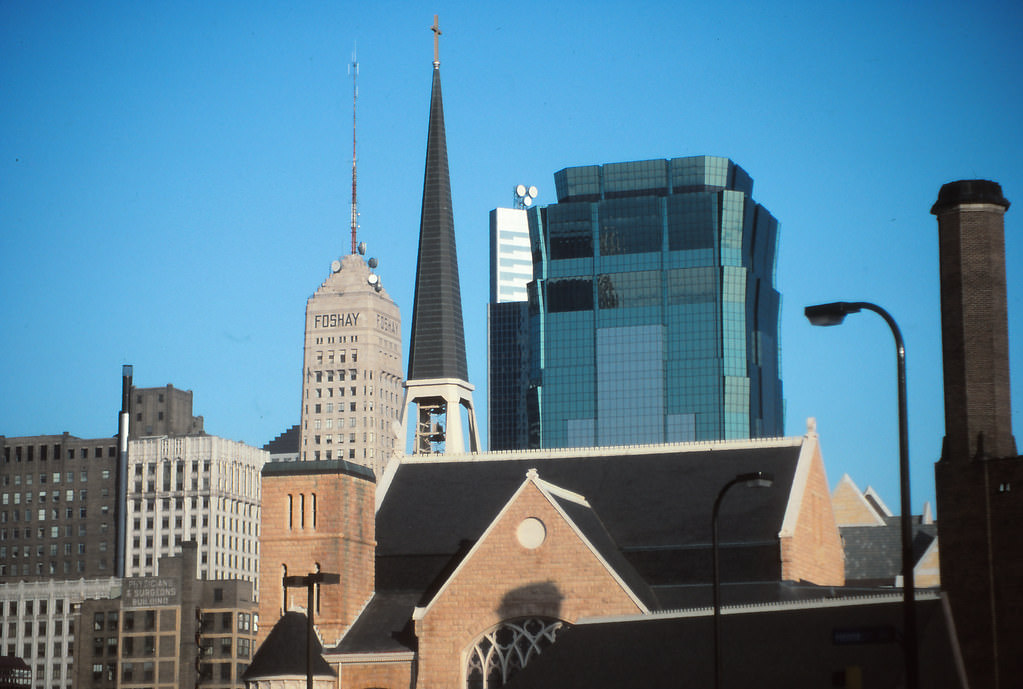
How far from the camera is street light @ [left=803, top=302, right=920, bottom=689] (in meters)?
27.3

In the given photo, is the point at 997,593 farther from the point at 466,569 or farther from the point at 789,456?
the point at 466,569

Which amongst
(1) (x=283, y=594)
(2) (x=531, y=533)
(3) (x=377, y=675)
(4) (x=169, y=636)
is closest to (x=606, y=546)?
(2) (x=531, y=533)

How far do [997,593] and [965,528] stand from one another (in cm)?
235

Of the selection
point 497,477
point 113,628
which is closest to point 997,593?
point 497,477

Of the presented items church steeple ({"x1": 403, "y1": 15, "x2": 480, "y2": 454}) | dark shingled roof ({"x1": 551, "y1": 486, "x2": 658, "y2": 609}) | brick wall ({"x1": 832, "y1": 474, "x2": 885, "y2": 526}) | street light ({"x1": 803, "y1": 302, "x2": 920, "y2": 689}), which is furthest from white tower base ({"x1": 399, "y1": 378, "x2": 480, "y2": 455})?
street light ({"x1": 803, "y1": 302, "x2": 920, "y2": 689})

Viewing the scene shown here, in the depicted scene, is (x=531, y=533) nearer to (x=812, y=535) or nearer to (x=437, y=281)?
(x=812, y=535)

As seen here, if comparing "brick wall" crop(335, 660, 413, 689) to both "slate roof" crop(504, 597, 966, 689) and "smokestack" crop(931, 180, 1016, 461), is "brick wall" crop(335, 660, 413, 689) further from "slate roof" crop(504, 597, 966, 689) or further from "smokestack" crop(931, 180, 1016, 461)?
"smokestack" crop(931, 180, 1016, 461)

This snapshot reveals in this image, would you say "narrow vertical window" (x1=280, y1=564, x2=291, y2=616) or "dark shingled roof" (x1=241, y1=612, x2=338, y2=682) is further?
"narrow vertical window" (x1=280, y1=564, x2=291, y2=616)

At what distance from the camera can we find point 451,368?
124 m

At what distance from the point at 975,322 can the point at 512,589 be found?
19.2 meters

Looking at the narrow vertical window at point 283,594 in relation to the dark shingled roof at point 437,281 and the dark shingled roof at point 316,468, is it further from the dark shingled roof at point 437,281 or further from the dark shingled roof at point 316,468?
the dark shingled roof at point 437,281

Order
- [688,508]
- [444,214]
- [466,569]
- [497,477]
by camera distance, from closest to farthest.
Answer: [466,569] → [688,508] → [497,477] → [444,214]

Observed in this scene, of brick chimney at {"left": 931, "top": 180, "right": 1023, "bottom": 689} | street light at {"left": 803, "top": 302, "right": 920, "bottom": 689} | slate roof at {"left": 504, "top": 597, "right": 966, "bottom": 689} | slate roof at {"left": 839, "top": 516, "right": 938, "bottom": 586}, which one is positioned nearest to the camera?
street light at {"left": 803, "top": 302, "right": 920, "bottom": 689}

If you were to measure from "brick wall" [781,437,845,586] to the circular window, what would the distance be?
30.6ft
